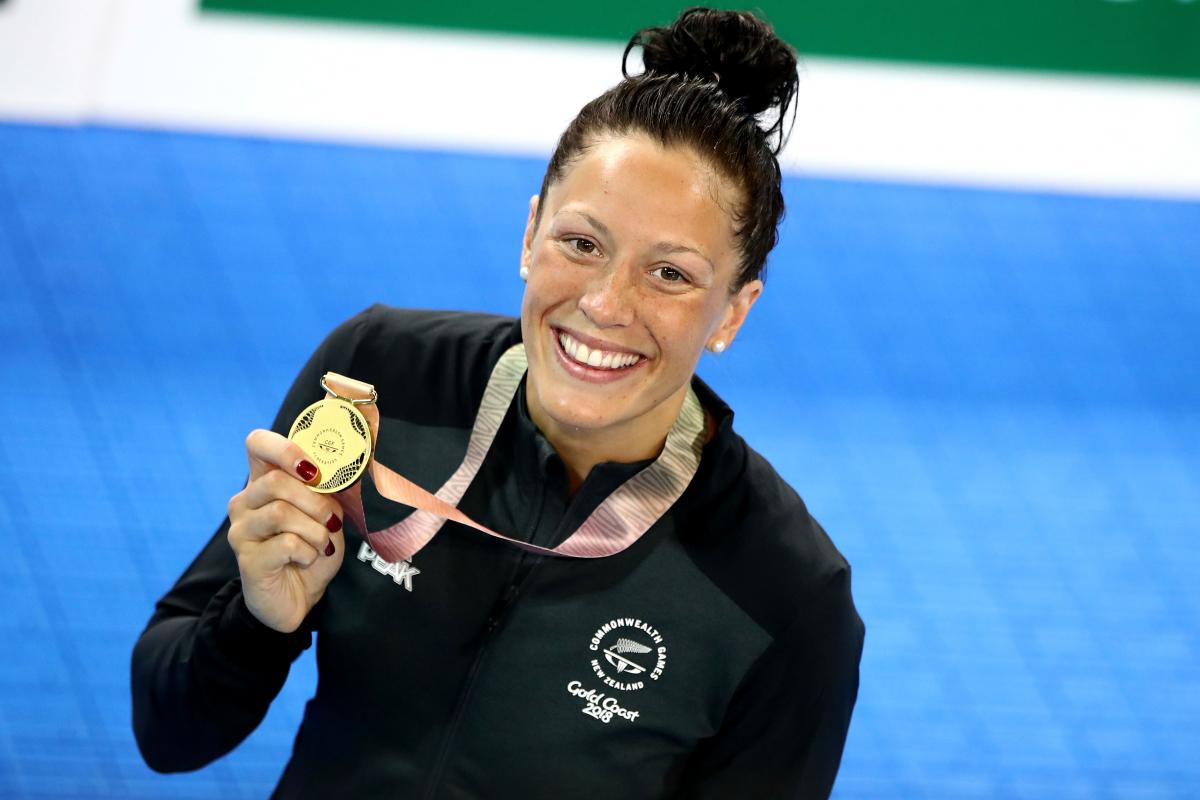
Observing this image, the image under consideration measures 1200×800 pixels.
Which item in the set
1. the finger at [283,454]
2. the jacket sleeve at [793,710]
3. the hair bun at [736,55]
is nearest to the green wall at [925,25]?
the hair bun at [736,55]

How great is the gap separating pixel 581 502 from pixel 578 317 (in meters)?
0.27

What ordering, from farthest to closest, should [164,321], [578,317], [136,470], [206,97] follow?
[206,97], [164,321], [136,470], [578,317]

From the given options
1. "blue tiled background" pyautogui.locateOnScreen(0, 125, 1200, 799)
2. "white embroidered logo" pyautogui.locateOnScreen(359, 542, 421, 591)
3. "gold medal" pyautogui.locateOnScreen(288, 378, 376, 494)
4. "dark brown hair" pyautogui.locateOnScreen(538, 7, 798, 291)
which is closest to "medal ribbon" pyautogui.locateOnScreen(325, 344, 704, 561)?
"white embroidered logo" pyautogui.locateOnScreen(359, 542, 421, 591)

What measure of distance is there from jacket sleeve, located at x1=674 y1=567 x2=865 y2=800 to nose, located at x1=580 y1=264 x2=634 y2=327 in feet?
1.52

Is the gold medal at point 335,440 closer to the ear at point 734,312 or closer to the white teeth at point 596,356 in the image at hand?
the white teeth at point 596,356

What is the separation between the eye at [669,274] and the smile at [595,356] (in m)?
0.11

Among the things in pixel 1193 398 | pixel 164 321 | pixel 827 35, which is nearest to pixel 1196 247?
pixel 1193 398

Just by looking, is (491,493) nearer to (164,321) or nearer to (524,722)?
(524,722)

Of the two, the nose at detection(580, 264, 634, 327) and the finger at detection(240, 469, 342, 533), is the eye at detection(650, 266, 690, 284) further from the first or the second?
the finger at detection(240, 469, 342, 533)

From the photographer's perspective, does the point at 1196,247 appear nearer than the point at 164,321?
No

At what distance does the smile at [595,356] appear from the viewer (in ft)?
5.37

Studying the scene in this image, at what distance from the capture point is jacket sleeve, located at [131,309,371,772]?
64.9 inches

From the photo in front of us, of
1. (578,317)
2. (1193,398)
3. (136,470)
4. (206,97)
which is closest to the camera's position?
(578,317)

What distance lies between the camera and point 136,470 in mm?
3725
